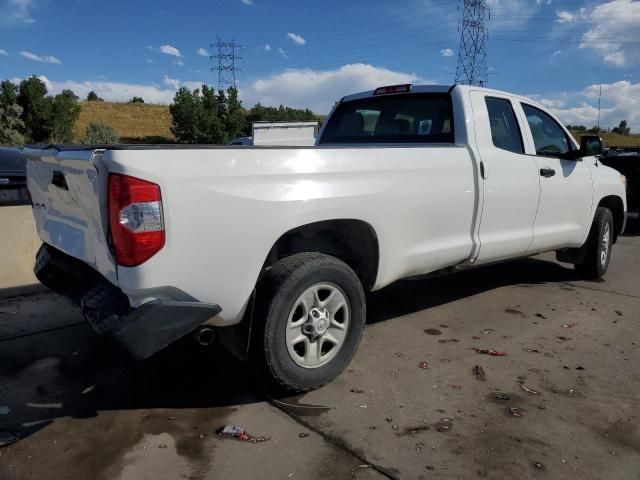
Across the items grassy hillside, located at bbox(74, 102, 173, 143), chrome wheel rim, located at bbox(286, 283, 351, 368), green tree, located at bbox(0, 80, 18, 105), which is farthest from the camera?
grassy hillside, located at bbox(74, 102, 173, 143)

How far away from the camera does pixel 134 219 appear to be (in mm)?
2500

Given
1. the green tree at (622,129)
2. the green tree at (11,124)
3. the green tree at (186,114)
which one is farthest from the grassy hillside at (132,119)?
the green tree at (622,129)

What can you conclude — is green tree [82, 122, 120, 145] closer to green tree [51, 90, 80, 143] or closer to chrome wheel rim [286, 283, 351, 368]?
green tree [51, 90, 80, 143]

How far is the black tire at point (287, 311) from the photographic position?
299 centimetres

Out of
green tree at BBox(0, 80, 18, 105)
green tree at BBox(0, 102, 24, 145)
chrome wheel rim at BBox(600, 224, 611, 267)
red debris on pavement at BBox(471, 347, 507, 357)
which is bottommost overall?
red debris on pavement at BBox(471, 347, 507, 357)

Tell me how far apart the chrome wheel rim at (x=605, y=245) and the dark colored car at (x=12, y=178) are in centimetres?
618

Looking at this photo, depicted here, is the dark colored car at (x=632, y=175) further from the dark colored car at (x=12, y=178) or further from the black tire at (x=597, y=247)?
the dark colored car at (x=12, y=178)

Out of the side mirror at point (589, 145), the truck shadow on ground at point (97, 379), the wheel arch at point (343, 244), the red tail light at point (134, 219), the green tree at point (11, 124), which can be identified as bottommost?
the truck shadow on ground at point (97, 379)

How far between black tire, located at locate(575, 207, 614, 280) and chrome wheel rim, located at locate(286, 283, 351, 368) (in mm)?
3796

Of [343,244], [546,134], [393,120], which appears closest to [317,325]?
[343,244]

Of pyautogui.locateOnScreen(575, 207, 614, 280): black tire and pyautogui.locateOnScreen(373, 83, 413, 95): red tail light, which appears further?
pyautogui.locateOnScreen(575, 207, 614, 280): black tire

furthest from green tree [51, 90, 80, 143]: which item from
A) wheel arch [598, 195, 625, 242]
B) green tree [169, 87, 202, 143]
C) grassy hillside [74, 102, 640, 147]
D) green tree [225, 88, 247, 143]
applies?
wheel arch [598, 195, 625, 242]

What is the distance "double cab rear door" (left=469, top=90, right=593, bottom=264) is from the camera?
4.36 metres

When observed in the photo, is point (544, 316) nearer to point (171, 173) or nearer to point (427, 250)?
point (427, 250)
